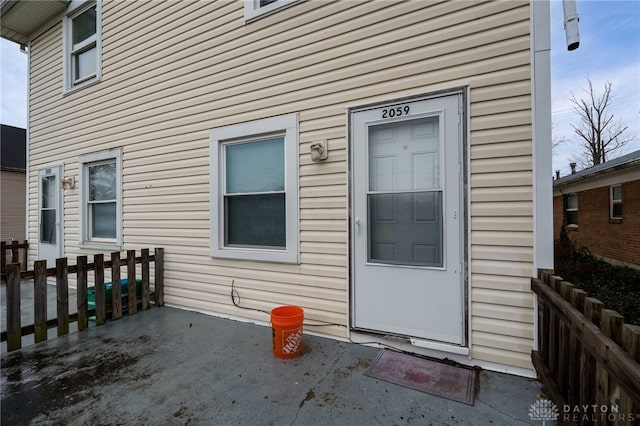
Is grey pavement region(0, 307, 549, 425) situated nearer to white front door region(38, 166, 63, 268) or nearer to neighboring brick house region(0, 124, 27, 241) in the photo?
white front door region(38, 166, 63, 268)

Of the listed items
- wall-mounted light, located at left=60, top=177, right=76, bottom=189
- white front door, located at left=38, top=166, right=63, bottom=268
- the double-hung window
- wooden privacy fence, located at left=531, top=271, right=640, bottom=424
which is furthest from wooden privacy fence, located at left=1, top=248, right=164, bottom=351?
wooden privacy fence, located at left=531, top=271, right=640, bottom=424

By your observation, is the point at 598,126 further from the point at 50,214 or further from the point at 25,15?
the point at 50,214

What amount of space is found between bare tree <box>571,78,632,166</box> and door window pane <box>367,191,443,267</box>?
20993 millimetres

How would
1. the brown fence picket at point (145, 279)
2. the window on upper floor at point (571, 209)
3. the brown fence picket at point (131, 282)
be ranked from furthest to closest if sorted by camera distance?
the window on upper floor at point (571, 209)
the brown fence picket at point (145, 279)
the brown fence picket at point (131, 282)

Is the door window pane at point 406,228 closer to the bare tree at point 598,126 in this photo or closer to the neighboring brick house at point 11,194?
the neighboring brick house at point 11,194

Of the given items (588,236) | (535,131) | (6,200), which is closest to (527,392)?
(535,131)

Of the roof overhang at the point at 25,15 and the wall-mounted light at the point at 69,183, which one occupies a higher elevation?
the roof overhang at the point at 25,15

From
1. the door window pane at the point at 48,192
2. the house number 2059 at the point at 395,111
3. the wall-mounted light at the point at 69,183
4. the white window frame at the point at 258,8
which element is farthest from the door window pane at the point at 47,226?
the house number 2059 at the point at 395,111

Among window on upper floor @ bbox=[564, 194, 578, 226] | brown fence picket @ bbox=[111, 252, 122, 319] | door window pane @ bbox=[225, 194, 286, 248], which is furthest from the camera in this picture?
window on upper floor @ bbox=[564, 194, 578, 226]

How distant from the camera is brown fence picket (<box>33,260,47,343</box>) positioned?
319 cm

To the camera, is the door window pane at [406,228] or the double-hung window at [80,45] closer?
the door window pane at [406,228]

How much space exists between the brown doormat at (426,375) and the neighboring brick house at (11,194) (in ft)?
50.3

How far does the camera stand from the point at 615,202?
9.62m

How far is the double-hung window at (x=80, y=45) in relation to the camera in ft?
18.2
